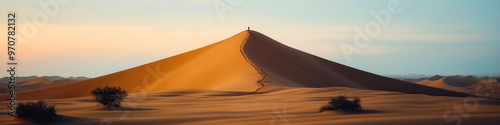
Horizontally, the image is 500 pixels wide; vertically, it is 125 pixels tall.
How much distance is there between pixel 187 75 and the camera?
52.6 meters

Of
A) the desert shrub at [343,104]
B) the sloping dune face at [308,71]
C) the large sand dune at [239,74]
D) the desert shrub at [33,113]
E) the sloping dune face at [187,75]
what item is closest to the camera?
the desert shrub at [33,113]

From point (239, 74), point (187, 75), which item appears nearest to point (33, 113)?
point (239, 74)

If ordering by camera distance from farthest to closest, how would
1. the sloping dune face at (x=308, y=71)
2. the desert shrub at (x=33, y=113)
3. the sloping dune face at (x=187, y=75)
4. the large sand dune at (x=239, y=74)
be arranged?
the sloping dune face at (x=308, y=71) → the large sand dune at (x=239, y=74) → the sloping dune face at (x=187, y=75) → the desert shrub at (x=33, y=113)

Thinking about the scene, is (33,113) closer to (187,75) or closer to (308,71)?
(187,75)

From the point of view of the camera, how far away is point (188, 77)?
51438 mm

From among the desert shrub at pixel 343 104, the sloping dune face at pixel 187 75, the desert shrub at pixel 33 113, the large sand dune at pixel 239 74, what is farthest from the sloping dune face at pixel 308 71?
the desert shrub at pixel 33 113

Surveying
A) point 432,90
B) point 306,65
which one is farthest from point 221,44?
point 432,90

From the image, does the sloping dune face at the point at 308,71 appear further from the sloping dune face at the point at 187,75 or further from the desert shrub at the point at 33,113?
the desert shrub at the point at 33,113

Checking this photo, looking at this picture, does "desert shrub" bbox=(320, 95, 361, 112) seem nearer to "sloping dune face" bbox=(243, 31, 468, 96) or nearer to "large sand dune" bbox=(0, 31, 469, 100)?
"large sand dune" bbox=(0, 31, 469, 100)

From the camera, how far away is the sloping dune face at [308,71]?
1933 inches

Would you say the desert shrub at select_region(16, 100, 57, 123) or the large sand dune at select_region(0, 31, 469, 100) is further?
the large sand dune at select_region(0, 31, 469, 100)

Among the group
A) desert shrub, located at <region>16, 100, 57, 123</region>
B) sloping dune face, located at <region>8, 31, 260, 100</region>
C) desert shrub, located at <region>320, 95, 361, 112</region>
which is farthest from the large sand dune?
desert shrub, located at <region>16, 100, 57, 123</region>

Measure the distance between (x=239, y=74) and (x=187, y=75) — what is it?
8.79 m

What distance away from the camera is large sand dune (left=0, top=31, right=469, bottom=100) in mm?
46625
